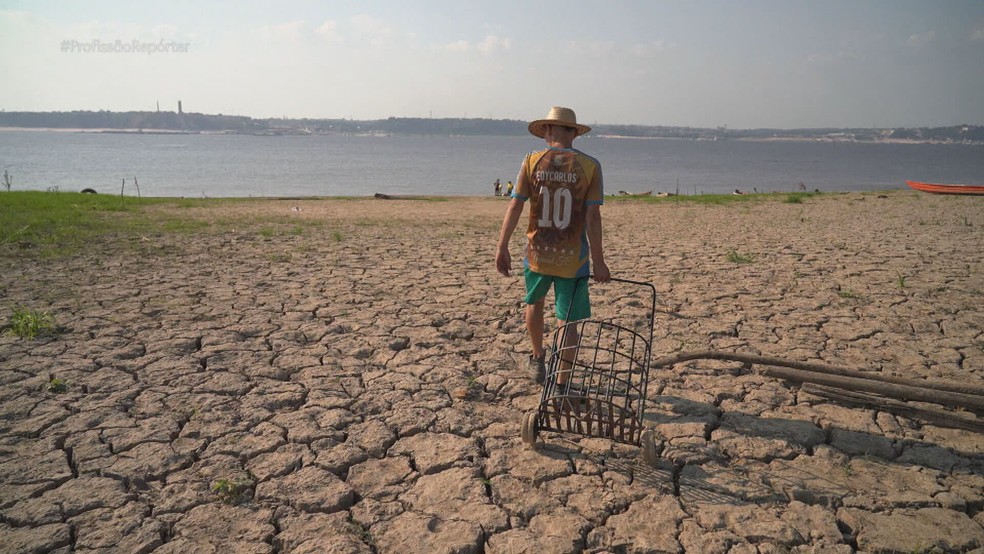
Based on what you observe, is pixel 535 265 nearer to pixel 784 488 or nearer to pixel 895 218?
pixel 784 488

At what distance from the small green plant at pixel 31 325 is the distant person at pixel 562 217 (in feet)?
13.8

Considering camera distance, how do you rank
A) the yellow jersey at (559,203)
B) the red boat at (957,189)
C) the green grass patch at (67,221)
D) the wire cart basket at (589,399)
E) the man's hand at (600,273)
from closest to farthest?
the wire cart basket at (589,399), the yellow jersey at (559,203), the man's hand at (600,273), the green grass patch at (67,221), the red boat at (957,189)

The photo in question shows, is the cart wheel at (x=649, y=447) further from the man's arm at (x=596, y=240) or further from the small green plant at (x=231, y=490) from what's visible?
the small green plant at (x=231, y=490)

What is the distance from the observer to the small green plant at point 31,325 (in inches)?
204

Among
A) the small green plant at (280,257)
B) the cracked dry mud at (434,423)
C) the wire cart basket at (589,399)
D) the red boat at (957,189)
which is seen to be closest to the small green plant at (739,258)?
the cracked dry mud at (434,423)

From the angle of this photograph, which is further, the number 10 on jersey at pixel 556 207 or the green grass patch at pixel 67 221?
the green grass patch at pixel 67 221

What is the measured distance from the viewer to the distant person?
144 inches

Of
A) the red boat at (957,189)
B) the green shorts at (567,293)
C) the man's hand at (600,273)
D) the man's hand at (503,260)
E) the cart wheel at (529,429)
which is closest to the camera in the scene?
the cart wheel at (529,429)

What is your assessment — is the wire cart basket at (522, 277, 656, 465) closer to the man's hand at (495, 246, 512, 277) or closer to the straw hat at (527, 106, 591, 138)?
the man's hand at (495, 246, 512, 277)

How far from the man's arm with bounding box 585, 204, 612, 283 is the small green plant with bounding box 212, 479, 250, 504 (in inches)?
91.4

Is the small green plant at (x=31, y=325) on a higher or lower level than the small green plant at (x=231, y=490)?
higher

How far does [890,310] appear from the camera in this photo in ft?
20.5

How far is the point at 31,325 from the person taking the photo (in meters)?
5.23

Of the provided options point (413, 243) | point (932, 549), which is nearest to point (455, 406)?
point (932, 549)
